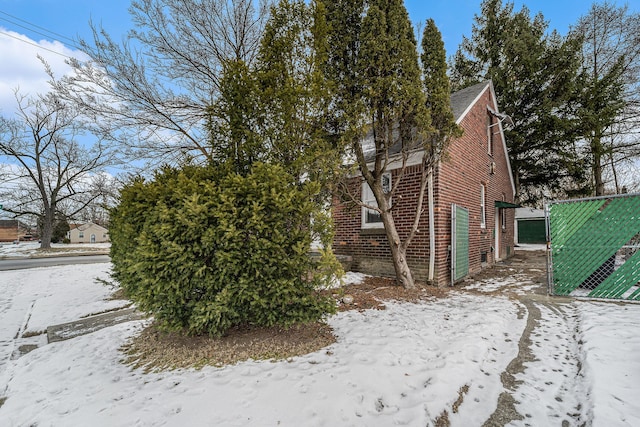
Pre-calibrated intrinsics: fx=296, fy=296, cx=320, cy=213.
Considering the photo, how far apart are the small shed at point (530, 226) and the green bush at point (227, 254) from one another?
2728cm

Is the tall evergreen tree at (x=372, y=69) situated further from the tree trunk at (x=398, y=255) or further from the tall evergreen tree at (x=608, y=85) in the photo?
the tall evergreen tree at (x=608, y=85)

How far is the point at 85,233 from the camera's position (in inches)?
1810

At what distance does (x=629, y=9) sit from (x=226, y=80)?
71.9 ft

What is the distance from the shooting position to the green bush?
10.0ft

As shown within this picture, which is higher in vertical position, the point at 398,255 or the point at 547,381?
the point at 398,255

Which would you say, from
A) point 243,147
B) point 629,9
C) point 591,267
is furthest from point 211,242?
point 629,9

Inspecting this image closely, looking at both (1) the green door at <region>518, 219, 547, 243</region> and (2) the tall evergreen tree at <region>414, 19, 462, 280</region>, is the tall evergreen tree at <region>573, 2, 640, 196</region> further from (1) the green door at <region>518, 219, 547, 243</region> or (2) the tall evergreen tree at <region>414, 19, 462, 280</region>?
(2) the tall evergreen tree at <region>414, 19, 462, 280</region>

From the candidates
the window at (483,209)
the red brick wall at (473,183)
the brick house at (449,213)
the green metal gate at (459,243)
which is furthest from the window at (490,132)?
the green metal gate at (459,243)

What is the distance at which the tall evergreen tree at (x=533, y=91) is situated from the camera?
15109 millimetres

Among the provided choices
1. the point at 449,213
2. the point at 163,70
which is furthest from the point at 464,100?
the point at 163,70

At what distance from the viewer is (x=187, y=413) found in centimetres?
225

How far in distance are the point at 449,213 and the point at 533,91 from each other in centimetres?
1367

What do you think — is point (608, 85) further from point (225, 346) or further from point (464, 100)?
point (225, 346)

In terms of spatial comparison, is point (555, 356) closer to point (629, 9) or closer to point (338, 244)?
point (338, 244)
